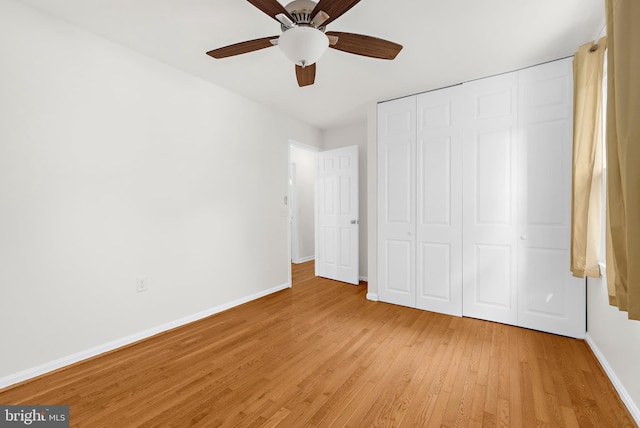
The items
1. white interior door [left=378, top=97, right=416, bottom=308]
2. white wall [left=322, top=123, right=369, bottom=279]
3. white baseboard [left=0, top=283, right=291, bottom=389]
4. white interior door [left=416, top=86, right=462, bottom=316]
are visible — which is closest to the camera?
white baseboard [left=0, top=283, right=291, bottom=389]

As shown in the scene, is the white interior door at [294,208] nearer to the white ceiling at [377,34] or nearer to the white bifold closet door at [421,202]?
the white bifold closet door at [421,202]

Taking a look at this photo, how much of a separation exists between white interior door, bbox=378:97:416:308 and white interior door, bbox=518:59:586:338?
106 cm

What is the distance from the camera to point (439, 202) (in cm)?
311

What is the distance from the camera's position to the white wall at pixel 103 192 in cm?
188

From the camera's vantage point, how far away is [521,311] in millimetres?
2684

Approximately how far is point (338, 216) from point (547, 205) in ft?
8.70

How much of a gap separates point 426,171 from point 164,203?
2.83 m

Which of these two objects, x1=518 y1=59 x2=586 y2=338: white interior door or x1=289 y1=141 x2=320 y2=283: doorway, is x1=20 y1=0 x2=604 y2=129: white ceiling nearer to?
x1=518 y1=59 x2=586 y2=338: white interior door

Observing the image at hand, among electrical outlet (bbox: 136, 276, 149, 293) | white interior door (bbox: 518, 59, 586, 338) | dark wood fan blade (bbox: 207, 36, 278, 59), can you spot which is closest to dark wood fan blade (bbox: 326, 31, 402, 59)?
dark wood fan blade (bbox: 207, 36, 278, 59)

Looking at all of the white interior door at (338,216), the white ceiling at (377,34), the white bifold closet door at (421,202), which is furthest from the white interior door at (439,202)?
the white interior door at (338,216)

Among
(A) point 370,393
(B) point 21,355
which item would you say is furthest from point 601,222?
(B) point 21,355

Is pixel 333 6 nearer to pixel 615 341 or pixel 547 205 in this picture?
pixel 547 205

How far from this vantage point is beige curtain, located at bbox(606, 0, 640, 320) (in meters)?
0.97

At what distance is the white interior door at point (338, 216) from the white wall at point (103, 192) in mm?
1566
